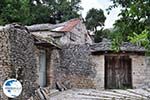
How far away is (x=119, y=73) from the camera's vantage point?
2039 cm

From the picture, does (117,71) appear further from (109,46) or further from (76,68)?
(76,68)

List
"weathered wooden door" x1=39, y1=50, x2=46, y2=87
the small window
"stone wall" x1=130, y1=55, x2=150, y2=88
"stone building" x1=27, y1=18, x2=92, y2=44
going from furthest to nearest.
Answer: the small window < "stone building" x1=27, y1=18, x2=92, y2=44 < "stone wall" x1=130, y1=55, x2=150, y2=88 < "weathered wooden door" x1=39, y1=50, x2=46, y2=87

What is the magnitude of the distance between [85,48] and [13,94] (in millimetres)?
13784

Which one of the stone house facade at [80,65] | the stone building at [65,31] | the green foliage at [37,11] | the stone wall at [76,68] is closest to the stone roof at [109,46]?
the stone house facade at [80,65]

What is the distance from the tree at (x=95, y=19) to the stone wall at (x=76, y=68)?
13881mm

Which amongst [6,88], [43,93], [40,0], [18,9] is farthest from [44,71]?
[40,0]

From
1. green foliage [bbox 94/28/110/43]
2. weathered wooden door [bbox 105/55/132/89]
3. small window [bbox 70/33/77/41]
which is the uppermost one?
green foliage [bbox 94/28/110/43]

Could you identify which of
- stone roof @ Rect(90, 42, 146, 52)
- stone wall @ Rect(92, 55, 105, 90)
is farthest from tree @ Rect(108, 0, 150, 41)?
stone wall @ Rect(92, 55, 105, 90)

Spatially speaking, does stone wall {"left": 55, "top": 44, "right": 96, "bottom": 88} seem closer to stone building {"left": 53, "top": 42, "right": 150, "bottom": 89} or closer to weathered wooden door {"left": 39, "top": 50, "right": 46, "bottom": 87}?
stone building {"left": 53, "top": 42, "right": 150, "bottom": 89}

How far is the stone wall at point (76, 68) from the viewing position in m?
18.3

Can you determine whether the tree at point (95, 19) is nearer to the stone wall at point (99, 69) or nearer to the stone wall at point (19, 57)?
the stone wall at point (99, 69)

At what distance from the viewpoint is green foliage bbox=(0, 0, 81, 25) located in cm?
2945

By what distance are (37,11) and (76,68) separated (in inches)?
642

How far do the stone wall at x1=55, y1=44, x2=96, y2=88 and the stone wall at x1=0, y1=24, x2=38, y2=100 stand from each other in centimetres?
415
